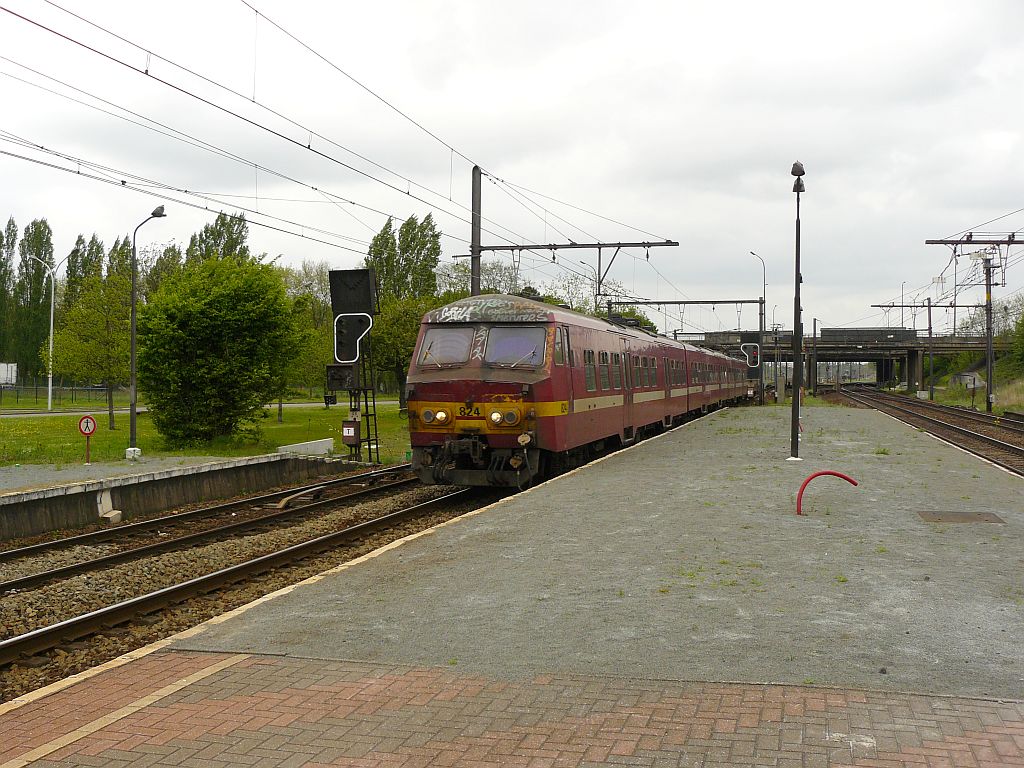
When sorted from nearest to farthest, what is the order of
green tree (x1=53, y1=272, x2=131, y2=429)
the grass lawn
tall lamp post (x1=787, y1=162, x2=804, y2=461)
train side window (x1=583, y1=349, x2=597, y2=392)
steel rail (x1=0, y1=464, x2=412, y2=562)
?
steel rail (x1=0, y1=464, x2=412, y2=562)
train side window (x1=583, y1=349, x2=597, y2=392)
tall lamp post (x1=787, y1=162, x2=804, y2=461)
the grass lawn
green tree (x1=53, y1=272, x2=131, y2=429)

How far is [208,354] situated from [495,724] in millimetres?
21428

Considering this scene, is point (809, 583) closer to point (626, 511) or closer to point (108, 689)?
point (626, 511)

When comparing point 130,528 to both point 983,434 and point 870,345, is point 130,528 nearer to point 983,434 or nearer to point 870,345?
point 983,434

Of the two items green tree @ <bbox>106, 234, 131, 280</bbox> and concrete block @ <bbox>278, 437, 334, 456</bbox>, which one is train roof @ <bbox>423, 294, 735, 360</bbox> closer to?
concrete block @ <bbox>278, 437, 334, 456</bbox>

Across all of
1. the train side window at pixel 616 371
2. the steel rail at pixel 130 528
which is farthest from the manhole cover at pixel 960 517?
the steel rail at pixel 130 528

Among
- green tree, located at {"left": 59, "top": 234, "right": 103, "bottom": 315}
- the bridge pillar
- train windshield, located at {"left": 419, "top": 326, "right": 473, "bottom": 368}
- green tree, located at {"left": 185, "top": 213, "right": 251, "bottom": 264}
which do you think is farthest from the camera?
the bridge pillar

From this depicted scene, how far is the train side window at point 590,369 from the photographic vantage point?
17781 millimetres

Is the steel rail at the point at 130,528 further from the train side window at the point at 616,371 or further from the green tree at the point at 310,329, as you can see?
the green tree at the point at 310,329

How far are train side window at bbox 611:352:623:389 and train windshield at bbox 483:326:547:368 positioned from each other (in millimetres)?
4916

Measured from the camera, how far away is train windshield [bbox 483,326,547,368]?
50.7ft

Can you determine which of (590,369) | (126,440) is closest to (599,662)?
(590,369)

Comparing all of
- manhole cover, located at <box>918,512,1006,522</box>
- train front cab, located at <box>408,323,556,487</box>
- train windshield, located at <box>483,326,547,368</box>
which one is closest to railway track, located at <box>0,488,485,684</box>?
train front cab, located at <box>408,323,556,487</box>

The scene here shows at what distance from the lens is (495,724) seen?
4.97 meters

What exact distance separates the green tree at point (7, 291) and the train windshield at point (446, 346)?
65.7 meters
